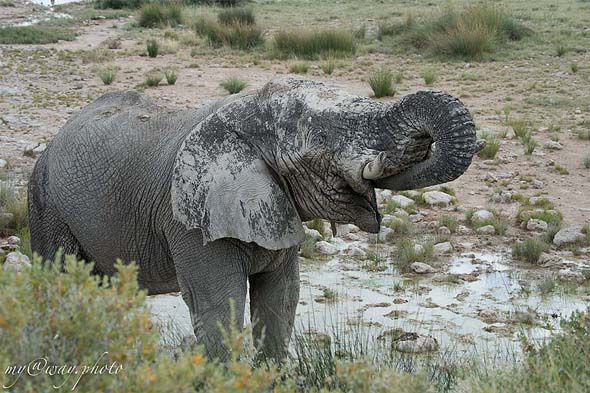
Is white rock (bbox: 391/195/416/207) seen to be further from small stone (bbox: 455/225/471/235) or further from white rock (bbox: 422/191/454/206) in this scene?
small stone (bbox: 455/225/471/235)

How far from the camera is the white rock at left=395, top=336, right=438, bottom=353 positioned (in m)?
5.86

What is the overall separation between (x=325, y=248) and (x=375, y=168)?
14.3 ft

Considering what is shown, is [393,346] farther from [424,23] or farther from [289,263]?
[424,23]

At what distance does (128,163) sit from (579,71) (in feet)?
35.1

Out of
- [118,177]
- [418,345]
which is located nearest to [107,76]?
[418,345]

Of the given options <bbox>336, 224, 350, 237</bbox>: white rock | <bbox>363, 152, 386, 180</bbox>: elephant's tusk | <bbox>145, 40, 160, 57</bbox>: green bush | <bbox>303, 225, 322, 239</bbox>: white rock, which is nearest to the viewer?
<bbox>363, 152, 386, 180</bbox>: elephant's tusk

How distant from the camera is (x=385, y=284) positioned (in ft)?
24.8

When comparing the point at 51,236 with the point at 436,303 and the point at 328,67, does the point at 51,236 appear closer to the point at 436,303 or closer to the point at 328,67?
the point at 436,303

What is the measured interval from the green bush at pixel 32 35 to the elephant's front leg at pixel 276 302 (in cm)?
1476

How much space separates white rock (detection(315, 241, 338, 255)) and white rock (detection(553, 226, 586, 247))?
1.78 metres

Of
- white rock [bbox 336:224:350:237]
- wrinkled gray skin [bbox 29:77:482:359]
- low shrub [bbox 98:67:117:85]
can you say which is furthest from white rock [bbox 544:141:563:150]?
wrinkled gray skin [bbox 29:77:482:359]

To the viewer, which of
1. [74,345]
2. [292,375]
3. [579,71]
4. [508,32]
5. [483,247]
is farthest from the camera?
[508,32]

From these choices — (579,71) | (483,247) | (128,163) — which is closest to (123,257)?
(128,163)

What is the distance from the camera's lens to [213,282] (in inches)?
173
